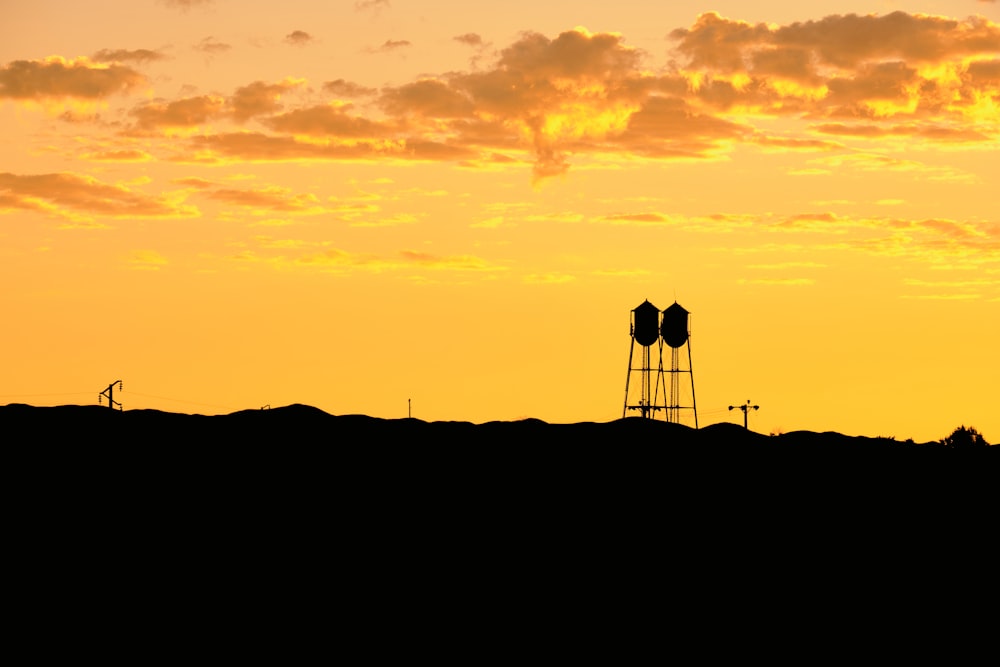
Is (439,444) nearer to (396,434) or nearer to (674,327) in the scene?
(396,434)

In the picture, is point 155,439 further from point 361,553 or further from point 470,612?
point 470,612

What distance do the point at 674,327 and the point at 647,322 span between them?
1.65 m

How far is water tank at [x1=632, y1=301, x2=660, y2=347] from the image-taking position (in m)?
91.2

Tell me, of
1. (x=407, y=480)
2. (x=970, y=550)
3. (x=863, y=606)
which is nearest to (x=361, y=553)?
(x=407, y=480)

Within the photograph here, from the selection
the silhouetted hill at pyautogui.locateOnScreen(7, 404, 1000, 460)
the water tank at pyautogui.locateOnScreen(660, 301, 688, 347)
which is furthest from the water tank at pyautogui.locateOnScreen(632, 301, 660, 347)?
the silhouetted hill at pyautogui.locateOnScreen(7, 404, 1000, 460)

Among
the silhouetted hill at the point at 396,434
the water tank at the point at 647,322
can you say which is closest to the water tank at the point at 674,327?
the water tank at the point at 647,322

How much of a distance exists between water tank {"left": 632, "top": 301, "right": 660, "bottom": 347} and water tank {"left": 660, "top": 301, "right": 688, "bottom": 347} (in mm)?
422

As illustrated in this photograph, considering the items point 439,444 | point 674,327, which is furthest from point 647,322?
point 439,444

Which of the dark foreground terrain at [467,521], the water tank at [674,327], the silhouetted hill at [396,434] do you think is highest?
the water tank at [674,327]

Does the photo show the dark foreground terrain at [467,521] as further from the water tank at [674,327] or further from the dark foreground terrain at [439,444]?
the water tank at [674,327]

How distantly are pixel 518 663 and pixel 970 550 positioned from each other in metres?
14.8

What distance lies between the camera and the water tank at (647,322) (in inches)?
3590

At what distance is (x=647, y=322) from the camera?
299 ft

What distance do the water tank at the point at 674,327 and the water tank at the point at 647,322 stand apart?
16.6 inches
